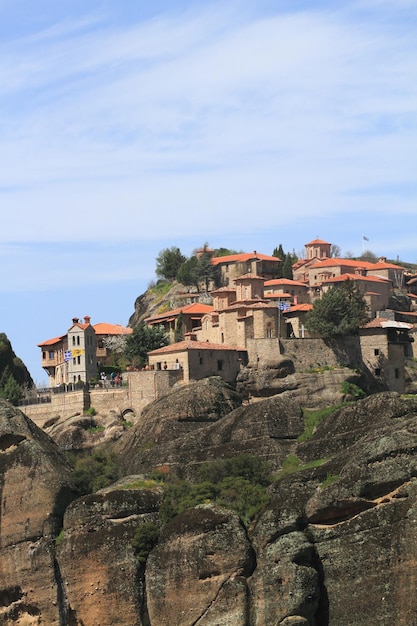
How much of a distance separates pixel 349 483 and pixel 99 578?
1239cm

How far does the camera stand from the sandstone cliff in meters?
66.3

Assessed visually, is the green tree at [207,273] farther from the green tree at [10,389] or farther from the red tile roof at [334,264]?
the green tree at [10,389]

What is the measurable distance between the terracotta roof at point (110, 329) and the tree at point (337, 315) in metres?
18.7

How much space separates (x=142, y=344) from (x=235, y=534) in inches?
1434

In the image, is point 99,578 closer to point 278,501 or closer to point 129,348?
point 278,501

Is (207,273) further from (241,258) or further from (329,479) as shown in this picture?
(329,479)

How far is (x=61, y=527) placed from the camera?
249ft

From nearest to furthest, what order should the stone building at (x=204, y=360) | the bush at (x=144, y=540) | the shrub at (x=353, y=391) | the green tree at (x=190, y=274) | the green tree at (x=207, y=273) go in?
the bush at (x=144, y=540), the shrub at (x=353, y=391), the stone building at (x=204, y=360), the green tree at (x=207, y=273), the green tree at (x=190, y=274)

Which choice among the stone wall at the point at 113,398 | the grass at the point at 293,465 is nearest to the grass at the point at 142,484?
the grass at the point at 293,465

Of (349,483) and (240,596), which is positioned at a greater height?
(349,483)

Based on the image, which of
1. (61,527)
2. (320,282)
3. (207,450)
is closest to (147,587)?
(61,527)

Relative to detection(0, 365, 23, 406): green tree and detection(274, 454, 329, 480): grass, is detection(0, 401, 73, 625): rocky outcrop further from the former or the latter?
detection(0, 365, 23, 406): green tree

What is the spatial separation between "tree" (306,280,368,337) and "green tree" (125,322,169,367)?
10250 mm

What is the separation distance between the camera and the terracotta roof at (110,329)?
115m
